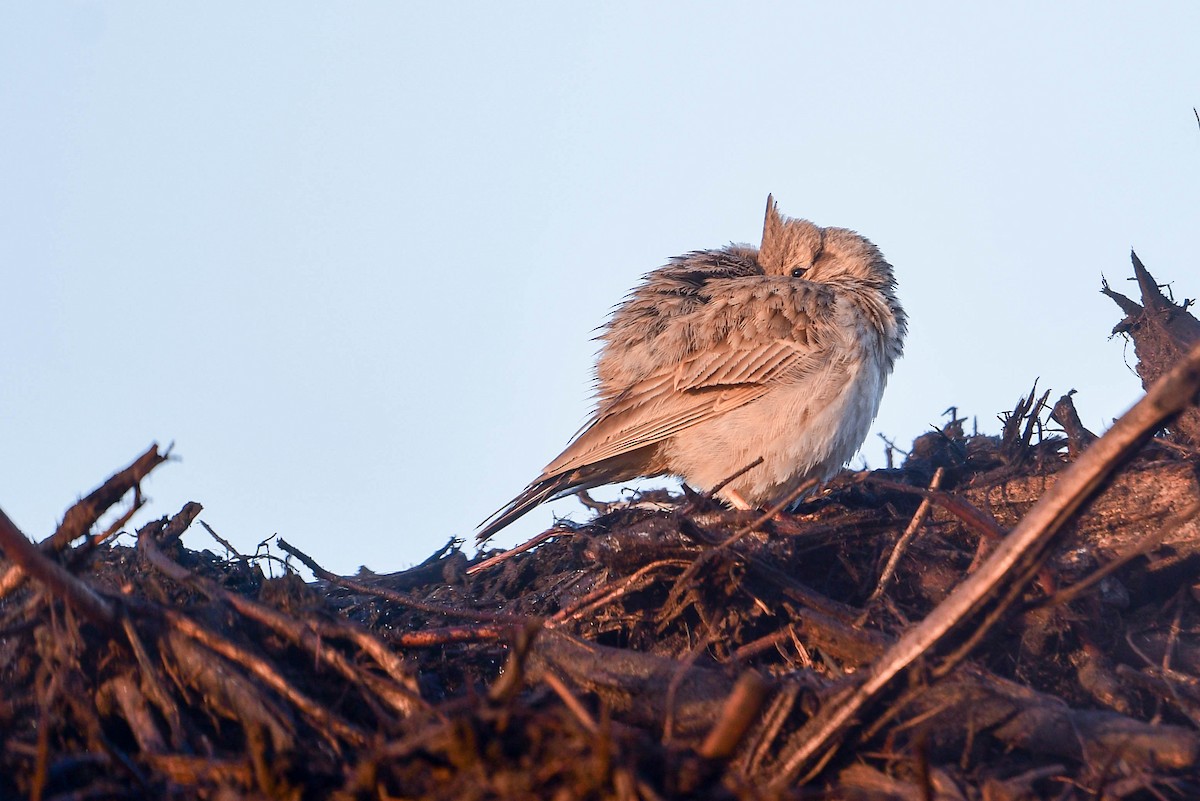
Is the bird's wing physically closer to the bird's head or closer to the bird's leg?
the bird's leg

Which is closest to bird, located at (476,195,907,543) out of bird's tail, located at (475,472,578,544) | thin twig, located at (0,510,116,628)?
bird's tail, located at (475,472,578,544)

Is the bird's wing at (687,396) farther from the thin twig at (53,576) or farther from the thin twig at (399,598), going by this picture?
the thin twig at (53,576)

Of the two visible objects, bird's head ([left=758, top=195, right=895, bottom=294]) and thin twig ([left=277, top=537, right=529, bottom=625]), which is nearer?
thin twig ([left=277, top=537, right=529, bottom=625])

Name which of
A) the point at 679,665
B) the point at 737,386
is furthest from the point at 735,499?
the point at 679,665

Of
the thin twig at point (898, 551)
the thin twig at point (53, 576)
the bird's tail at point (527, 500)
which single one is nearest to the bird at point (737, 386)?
the bird's tail at point (527, 500)

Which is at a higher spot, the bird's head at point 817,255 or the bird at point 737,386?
the bird's head at point 817,255

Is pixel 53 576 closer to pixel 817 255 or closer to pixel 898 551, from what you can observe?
pixel 898 551

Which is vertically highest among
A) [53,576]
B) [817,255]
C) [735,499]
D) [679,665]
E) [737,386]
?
[817,255]
